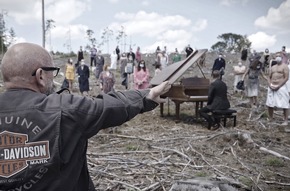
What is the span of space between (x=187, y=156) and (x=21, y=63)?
464cm

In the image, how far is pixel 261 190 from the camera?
473cm

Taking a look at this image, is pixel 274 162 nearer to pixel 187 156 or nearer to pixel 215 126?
pixel 187 156

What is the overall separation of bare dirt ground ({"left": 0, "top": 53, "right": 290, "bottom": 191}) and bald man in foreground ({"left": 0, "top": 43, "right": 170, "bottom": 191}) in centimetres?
240

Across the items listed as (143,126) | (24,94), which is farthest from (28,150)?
(143,126)

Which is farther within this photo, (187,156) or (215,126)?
(215,126)

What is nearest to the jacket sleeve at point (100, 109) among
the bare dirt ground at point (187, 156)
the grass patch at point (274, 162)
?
the bare dirt ground at point (187, 156)

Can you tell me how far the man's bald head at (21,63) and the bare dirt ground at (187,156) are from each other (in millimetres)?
2725

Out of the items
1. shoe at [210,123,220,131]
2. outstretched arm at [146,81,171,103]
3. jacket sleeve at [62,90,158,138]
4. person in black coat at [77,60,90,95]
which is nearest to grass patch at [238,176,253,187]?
outstretched arm at [146,81,171,103]

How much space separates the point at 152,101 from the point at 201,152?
467cm

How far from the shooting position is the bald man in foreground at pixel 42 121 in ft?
5.62

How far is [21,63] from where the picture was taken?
5.94ft

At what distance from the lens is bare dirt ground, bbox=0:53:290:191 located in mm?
4926

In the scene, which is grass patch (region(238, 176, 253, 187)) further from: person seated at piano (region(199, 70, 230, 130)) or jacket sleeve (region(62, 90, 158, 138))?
person seated at piano (region(199, 70, 230, 130))

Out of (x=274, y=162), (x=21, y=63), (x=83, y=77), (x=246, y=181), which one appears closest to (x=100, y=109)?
(x=21, y=63)
